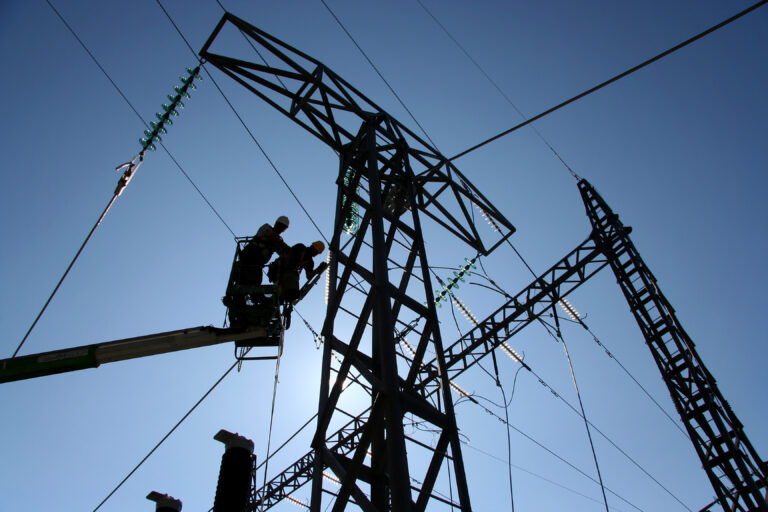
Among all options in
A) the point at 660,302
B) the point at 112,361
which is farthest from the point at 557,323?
the point at 112,361

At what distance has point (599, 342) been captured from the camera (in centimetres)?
1291

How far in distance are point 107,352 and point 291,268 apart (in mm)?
2266

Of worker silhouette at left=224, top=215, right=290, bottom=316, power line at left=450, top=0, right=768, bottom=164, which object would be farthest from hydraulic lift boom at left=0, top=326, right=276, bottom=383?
power line at left=450, top=0, right=768, bottom=164

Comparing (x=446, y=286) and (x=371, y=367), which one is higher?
(x=446, y=286)

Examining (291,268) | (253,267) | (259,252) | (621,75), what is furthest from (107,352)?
(621,75)

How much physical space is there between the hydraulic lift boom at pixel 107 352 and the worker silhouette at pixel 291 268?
0.79 meters

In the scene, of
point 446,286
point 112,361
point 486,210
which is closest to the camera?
point 112,361

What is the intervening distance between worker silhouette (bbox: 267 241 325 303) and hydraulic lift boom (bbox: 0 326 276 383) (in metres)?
0.79

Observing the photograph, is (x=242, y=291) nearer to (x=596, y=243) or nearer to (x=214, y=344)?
(x=214, y=344)

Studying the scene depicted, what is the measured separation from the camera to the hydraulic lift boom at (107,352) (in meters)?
5.46

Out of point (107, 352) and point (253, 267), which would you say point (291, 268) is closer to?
point (253, 267)

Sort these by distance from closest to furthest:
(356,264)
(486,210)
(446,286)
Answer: (356,264) < (486,210) < (446,286)

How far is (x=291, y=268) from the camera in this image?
6891 millimetres

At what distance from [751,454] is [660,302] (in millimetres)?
3527
